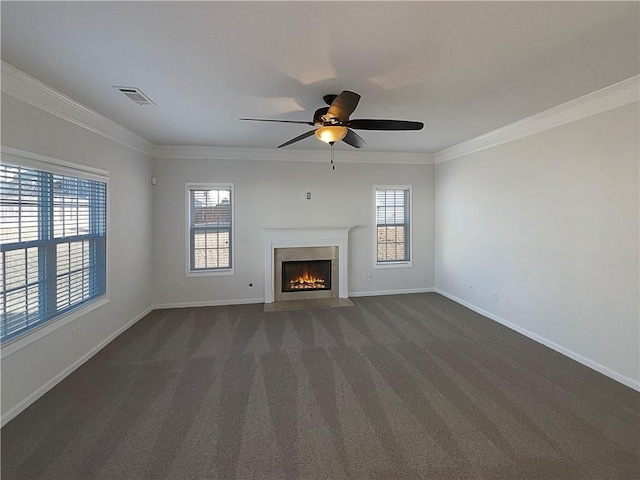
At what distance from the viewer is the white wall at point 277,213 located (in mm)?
5180

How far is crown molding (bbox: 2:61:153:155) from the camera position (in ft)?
7.80

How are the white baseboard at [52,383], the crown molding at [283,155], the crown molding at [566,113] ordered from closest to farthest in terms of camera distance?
1. the white baseboard at [52,383]
2. the crown molding at [566,113]
3. the crown molding at [283,155]

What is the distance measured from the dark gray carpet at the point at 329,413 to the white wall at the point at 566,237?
0.36 m

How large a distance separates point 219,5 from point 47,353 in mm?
3171

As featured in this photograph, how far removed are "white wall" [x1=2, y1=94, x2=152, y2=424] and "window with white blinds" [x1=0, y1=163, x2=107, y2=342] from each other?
7.2 inches

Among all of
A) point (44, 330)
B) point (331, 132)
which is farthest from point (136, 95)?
point (44, 330)

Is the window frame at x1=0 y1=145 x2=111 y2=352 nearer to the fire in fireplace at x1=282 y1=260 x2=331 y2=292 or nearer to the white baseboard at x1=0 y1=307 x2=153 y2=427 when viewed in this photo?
the white baseboard at x1=0 y1=307 x2=153 y2=427

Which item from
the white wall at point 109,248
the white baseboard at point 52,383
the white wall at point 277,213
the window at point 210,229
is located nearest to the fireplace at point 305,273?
the white wall at point 277,213

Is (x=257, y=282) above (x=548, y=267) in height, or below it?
below

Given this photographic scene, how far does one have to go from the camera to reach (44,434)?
2.19 meters

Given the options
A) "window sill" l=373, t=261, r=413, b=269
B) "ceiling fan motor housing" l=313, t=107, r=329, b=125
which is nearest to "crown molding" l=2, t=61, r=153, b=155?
"ceiling fan motor housing" l=313, t=107, r=329, b=125

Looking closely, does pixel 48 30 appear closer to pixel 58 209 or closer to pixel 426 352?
pixel 58 209

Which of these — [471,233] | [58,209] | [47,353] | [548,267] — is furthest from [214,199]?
[548,267]

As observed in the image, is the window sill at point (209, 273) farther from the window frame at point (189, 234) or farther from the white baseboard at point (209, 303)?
the white baseboard at point (209, 303)
